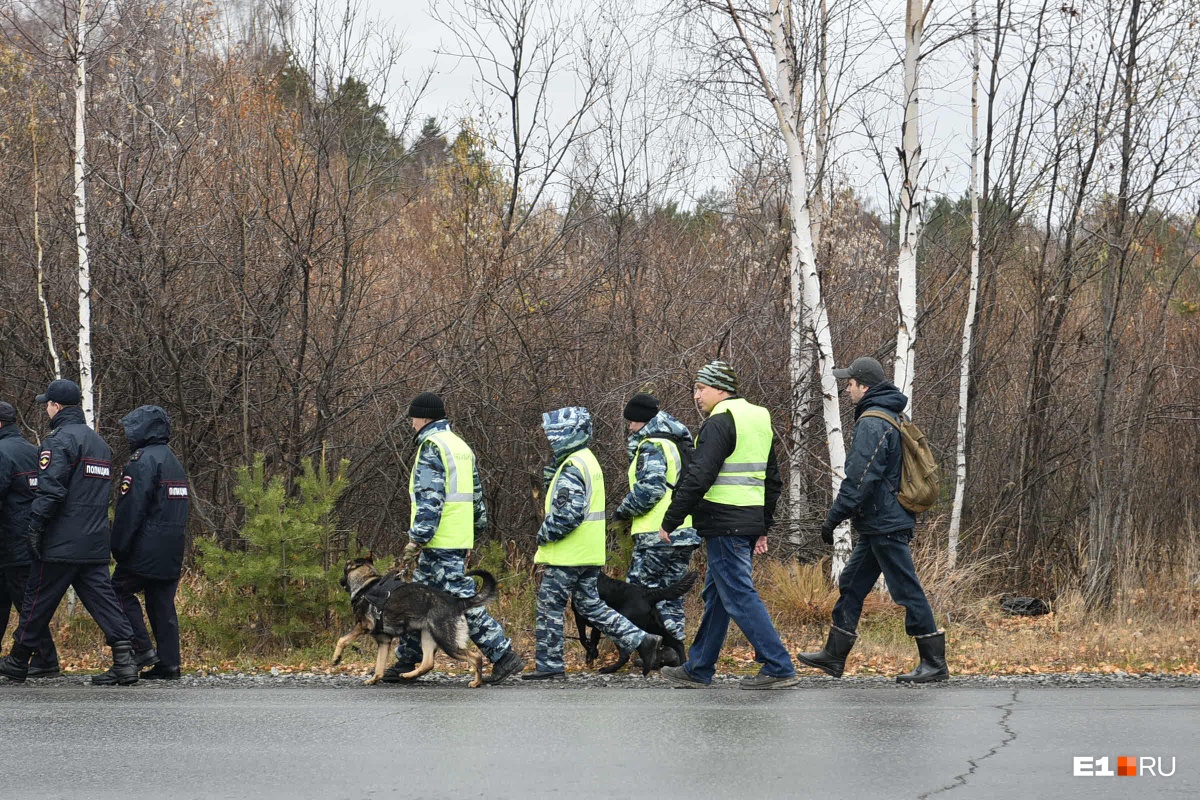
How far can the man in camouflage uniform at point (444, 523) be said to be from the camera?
29.0 ft

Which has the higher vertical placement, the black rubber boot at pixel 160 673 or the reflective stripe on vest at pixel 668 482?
the reflective stripe on vest at pixel 668 482

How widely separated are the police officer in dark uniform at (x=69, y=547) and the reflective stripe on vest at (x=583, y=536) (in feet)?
10.9

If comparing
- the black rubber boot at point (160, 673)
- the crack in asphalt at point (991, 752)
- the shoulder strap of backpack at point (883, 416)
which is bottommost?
the black rubber boot at point (160, 673)

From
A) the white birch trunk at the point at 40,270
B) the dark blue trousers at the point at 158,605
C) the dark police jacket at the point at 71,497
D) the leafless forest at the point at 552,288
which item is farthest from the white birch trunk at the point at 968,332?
the white birch trunk at the point at 40,270

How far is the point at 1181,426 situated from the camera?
17.2 m

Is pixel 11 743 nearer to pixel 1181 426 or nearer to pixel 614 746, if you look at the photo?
pixel 614 746

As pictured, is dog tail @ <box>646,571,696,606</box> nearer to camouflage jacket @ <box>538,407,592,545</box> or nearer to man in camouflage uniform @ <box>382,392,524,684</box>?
camouflage jacket @ <box>538,407,592,545</box>

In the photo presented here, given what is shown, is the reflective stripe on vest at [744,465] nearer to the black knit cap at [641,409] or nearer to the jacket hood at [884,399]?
the jacket hood at [884,399]

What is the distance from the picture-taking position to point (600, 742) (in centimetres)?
643

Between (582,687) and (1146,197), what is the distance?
10231 millimetres

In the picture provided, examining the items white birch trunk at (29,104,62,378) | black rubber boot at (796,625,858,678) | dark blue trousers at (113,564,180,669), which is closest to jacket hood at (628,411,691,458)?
black rubber boot at (796,625,858,678)

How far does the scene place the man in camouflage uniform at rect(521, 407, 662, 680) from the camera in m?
9.17

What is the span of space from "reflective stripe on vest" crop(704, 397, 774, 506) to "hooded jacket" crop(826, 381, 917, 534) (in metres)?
0.57

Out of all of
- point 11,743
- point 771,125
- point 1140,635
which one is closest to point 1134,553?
A: point 1140,635
